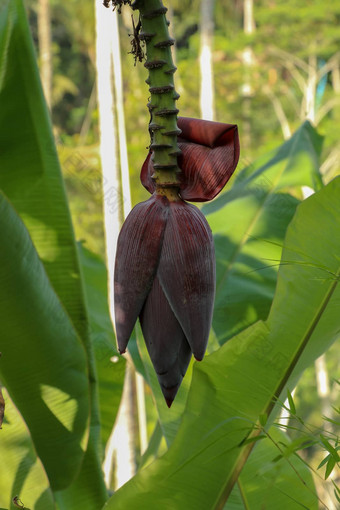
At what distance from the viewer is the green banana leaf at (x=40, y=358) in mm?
617

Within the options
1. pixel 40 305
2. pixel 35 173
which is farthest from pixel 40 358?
pixel 35 173

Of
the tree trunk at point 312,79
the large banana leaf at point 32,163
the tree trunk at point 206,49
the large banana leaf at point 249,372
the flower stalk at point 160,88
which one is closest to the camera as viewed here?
the flower stalk at point 160,88

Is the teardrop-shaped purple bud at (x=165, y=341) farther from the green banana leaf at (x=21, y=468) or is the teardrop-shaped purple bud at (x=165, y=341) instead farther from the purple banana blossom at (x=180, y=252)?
the green banana leaf at (x=21, y=468)

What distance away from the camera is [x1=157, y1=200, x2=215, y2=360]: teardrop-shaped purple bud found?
1.04ft

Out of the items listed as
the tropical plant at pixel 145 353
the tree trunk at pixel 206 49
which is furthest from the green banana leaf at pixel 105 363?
the tree trunk at pixel 206 49

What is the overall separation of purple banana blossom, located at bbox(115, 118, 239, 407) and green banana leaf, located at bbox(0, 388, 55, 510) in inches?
17.9

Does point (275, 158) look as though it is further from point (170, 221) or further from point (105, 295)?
point (170, 221)

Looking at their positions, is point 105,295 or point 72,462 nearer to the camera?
point 72,462

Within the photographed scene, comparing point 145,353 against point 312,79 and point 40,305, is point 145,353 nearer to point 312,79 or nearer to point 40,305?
point 40,305

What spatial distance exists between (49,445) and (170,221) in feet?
1.60

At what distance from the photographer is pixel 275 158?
1050mm

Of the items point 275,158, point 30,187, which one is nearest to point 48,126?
point 30,187

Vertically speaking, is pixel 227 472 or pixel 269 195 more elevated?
pixel 269 195

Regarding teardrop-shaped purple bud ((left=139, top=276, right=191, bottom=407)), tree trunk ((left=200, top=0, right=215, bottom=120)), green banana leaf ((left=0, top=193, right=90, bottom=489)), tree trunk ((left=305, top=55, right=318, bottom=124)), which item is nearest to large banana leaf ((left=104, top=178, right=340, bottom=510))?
green banana leaf ((left=0, top=193, right=90, bottom=489))
